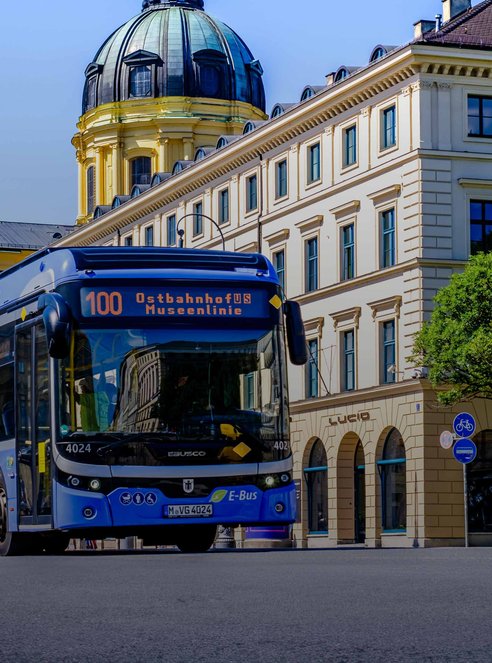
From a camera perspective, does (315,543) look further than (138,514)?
Yes

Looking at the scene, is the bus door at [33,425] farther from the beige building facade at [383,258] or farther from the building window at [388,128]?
the building window at [388,128]

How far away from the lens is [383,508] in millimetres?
54062

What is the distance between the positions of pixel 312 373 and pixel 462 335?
14025mm

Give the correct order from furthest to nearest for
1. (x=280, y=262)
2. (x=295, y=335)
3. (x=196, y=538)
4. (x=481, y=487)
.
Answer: (x=280, y=262) → (x=481, y=487) → (x=196, y=538) → (x=295, y=335)

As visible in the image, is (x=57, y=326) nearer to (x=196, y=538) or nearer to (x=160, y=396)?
(x=160, y=396)

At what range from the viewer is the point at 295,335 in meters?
23.0

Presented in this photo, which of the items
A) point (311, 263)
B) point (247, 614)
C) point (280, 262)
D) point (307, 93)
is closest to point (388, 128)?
point (311, 263)

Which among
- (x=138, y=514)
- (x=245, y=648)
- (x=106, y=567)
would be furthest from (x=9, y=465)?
(x=245, y=648)

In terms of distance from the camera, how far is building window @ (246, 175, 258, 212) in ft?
219

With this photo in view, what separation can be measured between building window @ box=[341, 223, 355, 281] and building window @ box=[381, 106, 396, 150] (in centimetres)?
345

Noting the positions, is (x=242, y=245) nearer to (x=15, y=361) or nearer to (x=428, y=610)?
(x=15, y=361)

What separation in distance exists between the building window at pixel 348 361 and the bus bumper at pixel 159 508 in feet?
113

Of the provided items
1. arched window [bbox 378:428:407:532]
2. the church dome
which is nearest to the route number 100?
arched window [bbox 378:428:407:532]

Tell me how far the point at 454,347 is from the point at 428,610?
1373 inches
